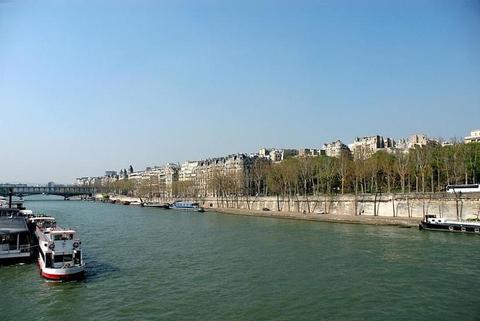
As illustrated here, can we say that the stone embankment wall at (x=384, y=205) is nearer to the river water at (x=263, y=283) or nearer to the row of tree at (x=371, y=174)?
the row of tree at (x=371, y=174)

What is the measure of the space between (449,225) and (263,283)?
25.7 m

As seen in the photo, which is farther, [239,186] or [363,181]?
A: [239,186]

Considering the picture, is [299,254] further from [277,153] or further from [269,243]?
[277,153]

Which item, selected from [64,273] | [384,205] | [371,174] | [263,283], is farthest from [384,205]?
[64,273]

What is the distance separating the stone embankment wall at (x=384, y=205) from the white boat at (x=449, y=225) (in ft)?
15.9

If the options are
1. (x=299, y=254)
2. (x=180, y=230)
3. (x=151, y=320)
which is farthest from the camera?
(x=180, y=230)

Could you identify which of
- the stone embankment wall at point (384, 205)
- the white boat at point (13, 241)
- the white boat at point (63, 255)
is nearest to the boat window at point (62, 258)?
the white boat at point (63, 255)

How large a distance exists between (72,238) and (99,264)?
12.6 feet

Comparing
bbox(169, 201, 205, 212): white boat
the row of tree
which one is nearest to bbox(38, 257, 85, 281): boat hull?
the row of tree

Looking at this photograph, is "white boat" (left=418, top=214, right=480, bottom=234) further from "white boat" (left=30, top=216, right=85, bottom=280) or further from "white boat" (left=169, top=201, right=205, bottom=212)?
"white boat" (left=169, top=201, right=205, bottom=212)

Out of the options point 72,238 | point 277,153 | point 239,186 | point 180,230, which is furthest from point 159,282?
point 277,153

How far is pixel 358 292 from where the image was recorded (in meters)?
20.5

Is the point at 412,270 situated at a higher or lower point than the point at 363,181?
lower

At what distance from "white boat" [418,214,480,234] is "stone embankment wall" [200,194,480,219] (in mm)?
4841
